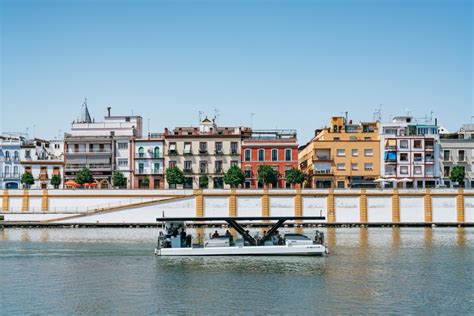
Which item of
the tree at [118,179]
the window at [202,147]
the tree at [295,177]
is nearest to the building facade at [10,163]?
the tree at [118,179]

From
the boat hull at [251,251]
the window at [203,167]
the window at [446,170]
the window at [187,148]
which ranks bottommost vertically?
the boat hull at [251,251]

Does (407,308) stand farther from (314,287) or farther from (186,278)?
(186,278)

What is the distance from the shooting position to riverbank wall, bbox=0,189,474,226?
9306 cm

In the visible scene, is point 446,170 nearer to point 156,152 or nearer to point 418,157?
point 418,157

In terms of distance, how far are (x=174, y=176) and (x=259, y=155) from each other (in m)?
12.9

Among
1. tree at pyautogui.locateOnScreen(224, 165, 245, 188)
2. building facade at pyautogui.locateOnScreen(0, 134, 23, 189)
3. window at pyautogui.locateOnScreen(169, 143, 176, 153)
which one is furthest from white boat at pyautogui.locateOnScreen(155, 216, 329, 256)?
building facade at pyautogui.locateOnScreen(0, 134, 23, 189)

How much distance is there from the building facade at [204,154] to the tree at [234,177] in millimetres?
5328

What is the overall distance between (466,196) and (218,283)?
5631 cm

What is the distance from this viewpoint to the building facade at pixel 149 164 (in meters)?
114

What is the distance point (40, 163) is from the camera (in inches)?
4648

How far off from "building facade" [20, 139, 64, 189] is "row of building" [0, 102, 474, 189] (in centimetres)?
15

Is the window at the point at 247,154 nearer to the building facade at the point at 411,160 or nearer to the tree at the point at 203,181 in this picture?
the tree at the point at 203,181

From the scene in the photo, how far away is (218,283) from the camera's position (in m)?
45.2

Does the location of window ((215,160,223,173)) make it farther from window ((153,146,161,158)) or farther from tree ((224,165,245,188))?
window ((153,146,161,158))
